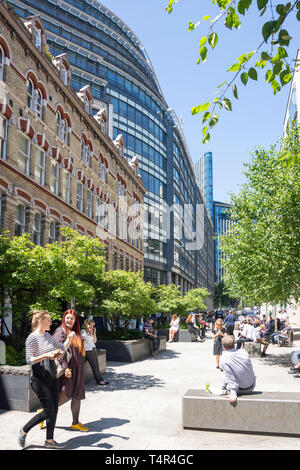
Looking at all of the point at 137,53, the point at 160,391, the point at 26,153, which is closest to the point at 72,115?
the point at 26,153

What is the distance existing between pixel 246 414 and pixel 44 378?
119 inches

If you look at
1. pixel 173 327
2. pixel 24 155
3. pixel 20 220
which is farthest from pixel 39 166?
pixel 173 327

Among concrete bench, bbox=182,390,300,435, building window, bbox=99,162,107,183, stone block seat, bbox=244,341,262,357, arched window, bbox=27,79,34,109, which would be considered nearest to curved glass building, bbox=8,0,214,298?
building window, bbox=99,162,107,183

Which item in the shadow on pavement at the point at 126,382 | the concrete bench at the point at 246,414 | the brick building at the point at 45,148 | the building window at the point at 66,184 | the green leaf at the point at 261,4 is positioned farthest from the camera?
the building window at the point at 66,184

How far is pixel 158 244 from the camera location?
168ft

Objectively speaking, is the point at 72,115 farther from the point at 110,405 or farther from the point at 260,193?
the point at 110,405

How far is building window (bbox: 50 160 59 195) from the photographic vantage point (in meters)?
19.3

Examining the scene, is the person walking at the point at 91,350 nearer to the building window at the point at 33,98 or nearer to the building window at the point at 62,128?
the building window at the point at 33,98

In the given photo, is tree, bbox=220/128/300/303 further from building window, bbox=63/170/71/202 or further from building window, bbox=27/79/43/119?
building window, bbox=27/79/43/119

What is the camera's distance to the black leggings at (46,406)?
5311 mm

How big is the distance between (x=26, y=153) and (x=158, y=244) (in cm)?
3505

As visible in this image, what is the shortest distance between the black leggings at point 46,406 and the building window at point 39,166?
43.8 feet

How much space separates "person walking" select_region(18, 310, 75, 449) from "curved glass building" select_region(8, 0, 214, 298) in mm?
41015

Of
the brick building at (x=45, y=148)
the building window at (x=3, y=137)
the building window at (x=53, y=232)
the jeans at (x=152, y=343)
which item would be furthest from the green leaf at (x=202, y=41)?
the building window at (x=53, y=232)
